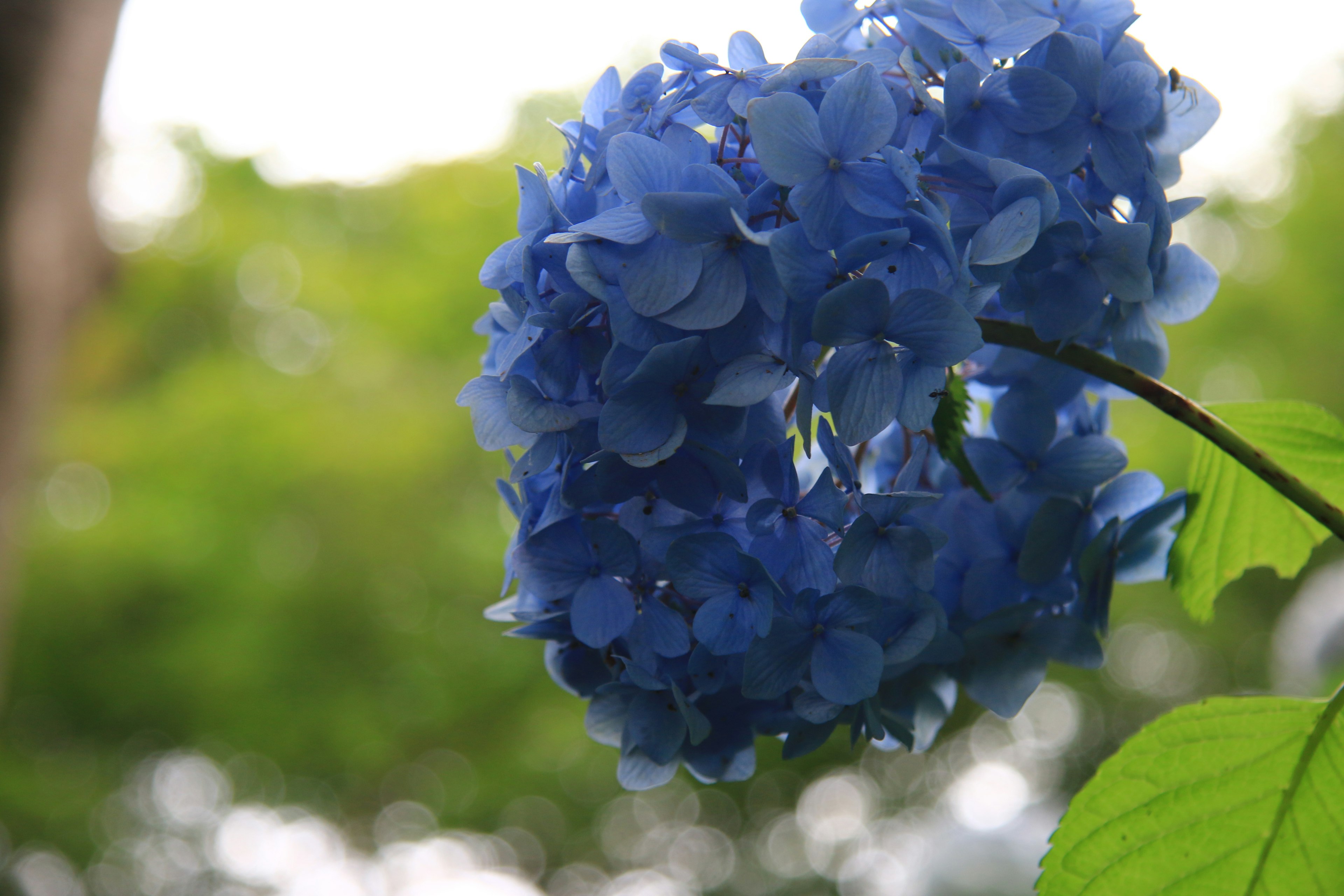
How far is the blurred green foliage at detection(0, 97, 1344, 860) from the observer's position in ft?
13.0

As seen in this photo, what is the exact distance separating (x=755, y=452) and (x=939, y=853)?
1611 mm

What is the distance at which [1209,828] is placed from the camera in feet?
1.24

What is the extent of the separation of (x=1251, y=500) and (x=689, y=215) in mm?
326

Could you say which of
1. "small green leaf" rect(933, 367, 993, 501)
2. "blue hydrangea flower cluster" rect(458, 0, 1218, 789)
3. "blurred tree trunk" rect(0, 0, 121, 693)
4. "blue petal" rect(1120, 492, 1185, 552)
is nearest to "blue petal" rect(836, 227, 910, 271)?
"blue hydrangea flower cluster" rect(458, 0, 1218, 789)

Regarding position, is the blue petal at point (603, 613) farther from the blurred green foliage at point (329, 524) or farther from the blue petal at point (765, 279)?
the blurred green foliage at point (329, 524)

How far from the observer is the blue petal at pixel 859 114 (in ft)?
1.01

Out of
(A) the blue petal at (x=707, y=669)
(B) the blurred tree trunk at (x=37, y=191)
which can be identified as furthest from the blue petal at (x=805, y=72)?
(B) the blurred tree trunk at (x=37, y=191)

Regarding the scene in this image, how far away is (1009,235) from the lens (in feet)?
1.02

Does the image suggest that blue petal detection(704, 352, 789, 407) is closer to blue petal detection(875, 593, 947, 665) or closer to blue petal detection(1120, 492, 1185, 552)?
blue petal detection(875, 593, 947, 665)

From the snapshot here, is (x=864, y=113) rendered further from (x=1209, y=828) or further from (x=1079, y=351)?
(x=1209, y=828)

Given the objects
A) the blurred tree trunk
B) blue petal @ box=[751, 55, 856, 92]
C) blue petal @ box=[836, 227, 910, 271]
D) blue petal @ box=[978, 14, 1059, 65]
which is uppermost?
the blurred tree trunk

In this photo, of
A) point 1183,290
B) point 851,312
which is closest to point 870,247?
point 851,312

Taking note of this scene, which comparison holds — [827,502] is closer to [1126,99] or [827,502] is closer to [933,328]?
[933,328]

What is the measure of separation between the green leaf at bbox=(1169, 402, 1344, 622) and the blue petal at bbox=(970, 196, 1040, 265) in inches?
7.7
